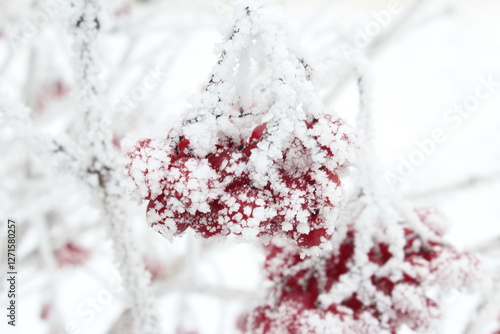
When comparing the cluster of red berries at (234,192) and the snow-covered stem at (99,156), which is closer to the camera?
the cluster of red berries at (234,192)

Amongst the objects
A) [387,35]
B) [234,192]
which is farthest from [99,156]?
[387,35]

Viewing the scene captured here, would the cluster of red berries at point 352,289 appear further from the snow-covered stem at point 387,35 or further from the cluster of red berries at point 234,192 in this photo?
the snow-covered stem at point 387,35

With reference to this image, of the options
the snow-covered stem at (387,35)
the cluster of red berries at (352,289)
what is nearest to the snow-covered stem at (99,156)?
the cluster of red berries at (352,289)

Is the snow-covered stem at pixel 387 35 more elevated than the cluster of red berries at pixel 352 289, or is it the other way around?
the snow-covered stem at pixel 387 35

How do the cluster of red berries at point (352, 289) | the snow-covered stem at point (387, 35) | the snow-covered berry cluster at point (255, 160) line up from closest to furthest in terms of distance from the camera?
the snow-covered berry cluster at point (255, 160)
the cluster of red berries at point (352, 289)
the snow-covered stem at point (387, 35)

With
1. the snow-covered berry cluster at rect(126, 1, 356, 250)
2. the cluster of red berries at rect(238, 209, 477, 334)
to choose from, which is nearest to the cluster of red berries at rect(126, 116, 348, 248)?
the snow-covered berry cluster at rect(126, 1, 356, 250)

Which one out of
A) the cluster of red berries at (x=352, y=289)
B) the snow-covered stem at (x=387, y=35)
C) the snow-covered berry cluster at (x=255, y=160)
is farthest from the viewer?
the snow-covered stem at (x=387, y=35)

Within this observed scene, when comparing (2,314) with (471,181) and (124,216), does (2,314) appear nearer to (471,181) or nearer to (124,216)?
(124,216)
